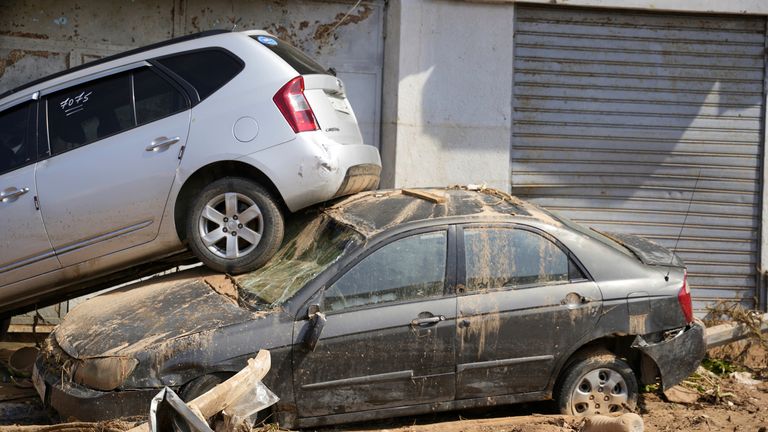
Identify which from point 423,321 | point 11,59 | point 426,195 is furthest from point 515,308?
point 11,59

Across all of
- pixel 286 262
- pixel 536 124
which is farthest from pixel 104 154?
pixel 536 124

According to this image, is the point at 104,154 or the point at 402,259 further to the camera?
the point at 104,154

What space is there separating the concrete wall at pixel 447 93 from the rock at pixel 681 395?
316 cm

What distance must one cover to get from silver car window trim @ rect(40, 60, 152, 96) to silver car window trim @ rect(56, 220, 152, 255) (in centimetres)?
109

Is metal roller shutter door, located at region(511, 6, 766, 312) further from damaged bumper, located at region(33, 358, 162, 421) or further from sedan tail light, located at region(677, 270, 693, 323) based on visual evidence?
damaged bumper, located at region(33, 358, 162, 421)

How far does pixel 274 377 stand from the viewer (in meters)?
5.59

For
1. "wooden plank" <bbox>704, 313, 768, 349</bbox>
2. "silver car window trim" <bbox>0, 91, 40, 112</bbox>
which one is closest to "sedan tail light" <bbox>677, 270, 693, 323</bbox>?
"wooden plank" <bbox>704, 313, 768, 349</bbox>

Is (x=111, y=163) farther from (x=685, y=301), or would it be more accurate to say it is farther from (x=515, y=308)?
(x=685, y=301)

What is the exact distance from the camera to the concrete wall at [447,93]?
954cm

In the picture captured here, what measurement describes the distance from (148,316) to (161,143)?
132 centimetres

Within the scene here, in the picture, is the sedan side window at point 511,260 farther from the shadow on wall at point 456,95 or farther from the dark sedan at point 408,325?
the shadow on wall at point 456,95

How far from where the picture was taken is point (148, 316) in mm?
5828

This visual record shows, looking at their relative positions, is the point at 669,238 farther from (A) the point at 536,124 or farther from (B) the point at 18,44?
(B) the point at 18,44

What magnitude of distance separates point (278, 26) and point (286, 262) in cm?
391
